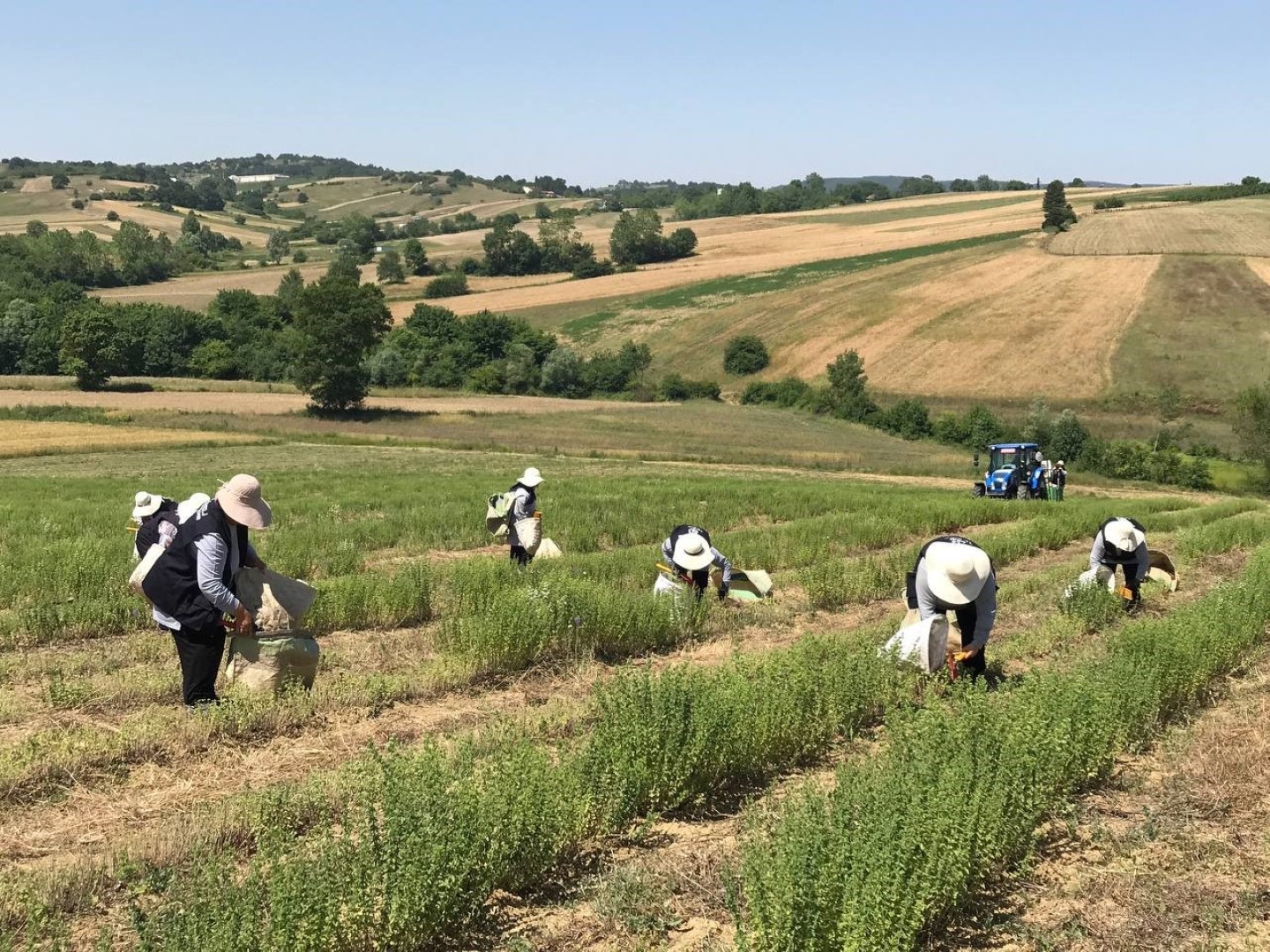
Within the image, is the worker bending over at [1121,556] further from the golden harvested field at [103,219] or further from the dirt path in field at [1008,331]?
the golden harvested field at [103,219]

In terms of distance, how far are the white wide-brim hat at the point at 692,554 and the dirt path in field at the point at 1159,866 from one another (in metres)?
4.36

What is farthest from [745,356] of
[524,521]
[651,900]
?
[651,900]

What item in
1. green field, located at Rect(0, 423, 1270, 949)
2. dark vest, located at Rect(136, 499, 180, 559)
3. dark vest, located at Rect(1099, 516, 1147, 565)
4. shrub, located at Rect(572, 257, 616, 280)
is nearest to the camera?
green field, located at Rect(0, 423, 1270, 949)

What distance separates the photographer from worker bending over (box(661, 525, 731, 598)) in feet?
34.2

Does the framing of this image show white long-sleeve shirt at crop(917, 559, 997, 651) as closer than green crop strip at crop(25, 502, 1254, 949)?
No

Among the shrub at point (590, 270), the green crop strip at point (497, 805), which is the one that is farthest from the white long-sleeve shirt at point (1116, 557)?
the shrub at point (590, 270)

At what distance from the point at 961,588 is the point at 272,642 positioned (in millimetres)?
4924

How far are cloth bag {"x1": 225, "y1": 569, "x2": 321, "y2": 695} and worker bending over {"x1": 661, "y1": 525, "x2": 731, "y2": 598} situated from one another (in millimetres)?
3832

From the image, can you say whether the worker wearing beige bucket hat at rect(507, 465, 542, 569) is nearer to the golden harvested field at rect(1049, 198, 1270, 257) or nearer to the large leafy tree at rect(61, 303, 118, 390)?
the large leafy tree at rect(61, 303, 118, 390)

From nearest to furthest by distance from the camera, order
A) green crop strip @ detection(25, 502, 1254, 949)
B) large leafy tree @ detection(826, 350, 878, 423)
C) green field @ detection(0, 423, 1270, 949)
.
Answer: green crop strip @ detection(25, 502, 1254, 949), green field @ detection(0, 423, 1270, 949), large leafy tree @ detection(826, 350, 878, 423)

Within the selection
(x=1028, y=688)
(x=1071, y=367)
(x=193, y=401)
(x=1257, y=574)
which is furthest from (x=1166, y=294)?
(x=1028, y=688)

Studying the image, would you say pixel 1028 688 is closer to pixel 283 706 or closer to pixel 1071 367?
pixel 283 706

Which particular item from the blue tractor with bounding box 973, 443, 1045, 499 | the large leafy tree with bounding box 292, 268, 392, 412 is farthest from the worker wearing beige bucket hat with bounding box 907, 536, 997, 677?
the large leafy tree with bounding box 292, 268, 392, 412

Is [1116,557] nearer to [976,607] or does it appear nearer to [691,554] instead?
[976,607]
